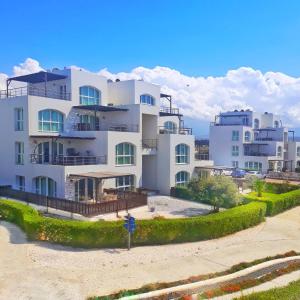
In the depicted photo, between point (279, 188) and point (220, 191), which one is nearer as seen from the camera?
point (220, 191)

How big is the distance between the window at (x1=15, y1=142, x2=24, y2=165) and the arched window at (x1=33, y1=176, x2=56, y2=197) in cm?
268

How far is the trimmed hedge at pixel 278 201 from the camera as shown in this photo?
92.7ft

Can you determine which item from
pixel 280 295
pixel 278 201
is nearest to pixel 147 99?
pixel 278 201

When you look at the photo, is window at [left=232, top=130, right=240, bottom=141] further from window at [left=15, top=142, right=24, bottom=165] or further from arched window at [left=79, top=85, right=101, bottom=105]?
window at [left=15, top=142, right=24, bottom=165]

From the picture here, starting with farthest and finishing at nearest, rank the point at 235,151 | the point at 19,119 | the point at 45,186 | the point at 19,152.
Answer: the point at 235,151
the point at 19,152
the point at 19,119
the point at 45,186

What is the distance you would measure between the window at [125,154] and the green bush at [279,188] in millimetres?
15004

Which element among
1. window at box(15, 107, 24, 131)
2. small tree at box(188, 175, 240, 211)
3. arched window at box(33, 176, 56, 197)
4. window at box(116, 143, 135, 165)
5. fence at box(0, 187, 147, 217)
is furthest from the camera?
window at box(116, 143, 135, 165)

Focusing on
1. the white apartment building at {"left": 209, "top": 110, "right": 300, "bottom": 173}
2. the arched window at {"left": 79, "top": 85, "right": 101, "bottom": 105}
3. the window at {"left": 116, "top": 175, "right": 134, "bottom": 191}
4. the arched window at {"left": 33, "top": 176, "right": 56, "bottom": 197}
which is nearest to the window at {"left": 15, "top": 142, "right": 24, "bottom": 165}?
the arched window at {"left": 33, "top": 176, "right": 56, "bottom": 197}

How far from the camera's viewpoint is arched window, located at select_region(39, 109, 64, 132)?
31328 mm

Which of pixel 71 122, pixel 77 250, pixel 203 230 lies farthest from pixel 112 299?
pixel 71 122

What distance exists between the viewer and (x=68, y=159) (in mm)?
30766

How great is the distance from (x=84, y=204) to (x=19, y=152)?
1242 cm

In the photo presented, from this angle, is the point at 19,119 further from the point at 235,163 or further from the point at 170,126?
the point at 235,163

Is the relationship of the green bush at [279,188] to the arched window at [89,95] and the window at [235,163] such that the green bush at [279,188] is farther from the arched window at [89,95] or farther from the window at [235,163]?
the window at [235,163]
